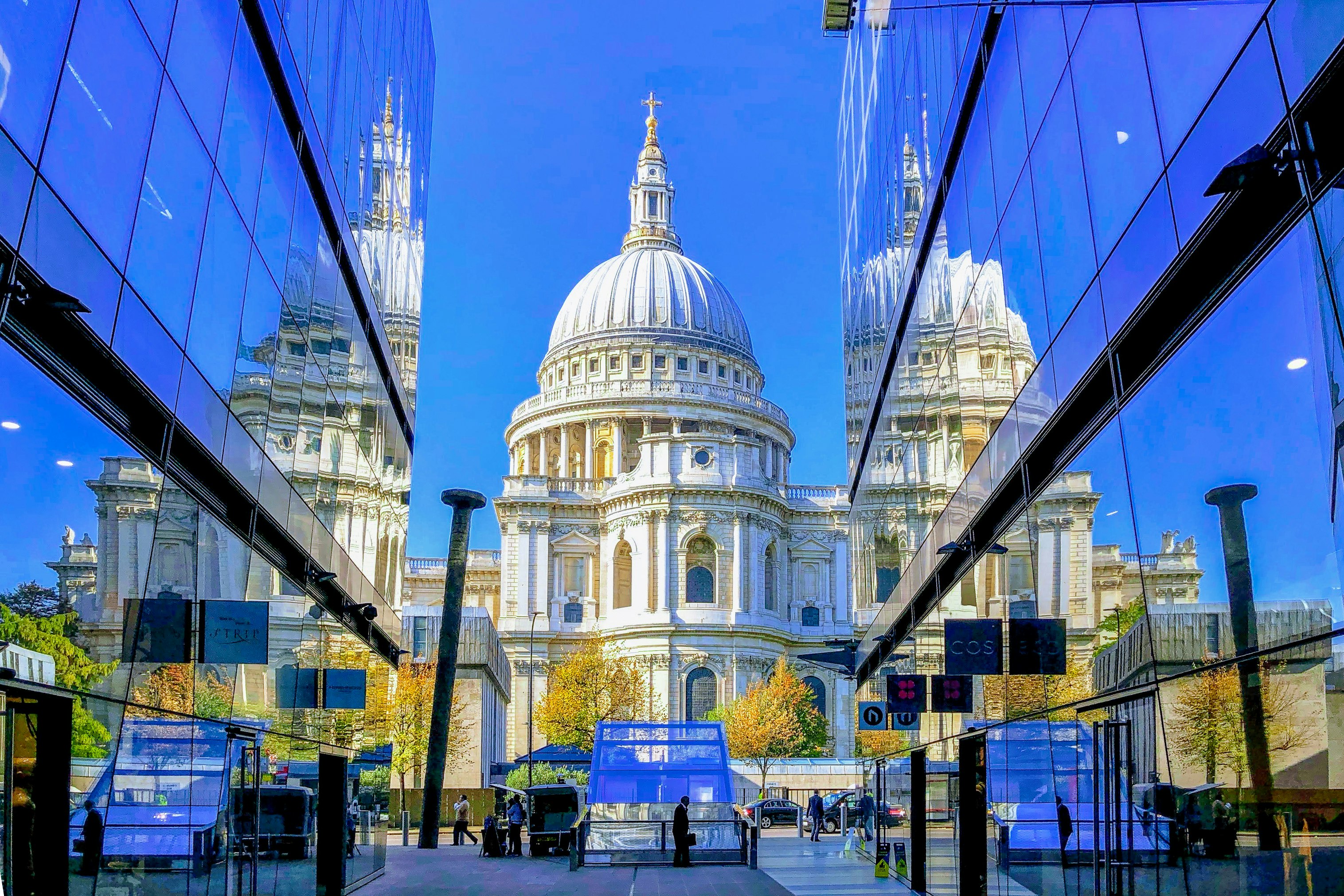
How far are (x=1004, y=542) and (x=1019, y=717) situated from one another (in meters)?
2.10

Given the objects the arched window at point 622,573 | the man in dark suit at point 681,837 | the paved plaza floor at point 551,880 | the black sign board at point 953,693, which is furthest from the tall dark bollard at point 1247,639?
the arched window at point 622,573

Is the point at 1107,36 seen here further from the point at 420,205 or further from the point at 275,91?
the point at 420,205

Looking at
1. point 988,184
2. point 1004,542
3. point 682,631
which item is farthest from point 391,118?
point 682,631

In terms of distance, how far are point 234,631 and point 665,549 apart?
264ft

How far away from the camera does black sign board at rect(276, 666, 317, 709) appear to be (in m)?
15.8

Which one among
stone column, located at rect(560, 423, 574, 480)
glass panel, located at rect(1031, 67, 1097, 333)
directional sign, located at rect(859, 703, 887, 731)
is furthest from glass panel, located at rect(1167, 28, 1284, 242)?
stone column, located at rect(560, 423, 574, 480)

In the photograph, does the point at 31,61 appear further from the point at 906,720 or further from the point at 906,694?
the point at 906,720

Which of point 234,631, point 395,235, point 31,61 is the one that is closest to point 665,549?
point 395,235

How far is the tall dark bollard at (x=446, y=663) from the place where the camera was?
34.3m

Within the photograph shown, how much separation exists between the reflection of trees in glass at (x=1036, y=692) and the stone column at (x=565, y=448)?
98.3m

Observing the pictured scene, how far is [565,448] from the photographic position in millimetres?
113188

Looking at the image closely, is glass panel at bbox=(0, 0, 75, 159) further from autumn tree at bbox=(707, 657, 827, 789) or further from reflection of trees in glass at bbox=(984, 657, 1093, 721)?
autumn tree at bbox=(707, 657, 827, 789)

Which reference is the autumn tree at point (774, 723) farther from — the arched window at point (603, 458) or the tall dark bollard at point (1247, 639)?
the tall dark bollard at point (1247, 639)

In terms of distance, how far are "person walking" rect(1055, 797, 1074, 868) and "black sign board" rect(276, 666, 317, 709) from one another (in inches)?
343
